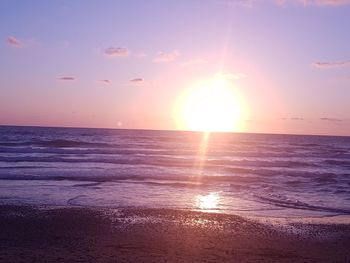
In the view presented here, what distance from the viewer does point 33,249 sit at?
30.9 ft

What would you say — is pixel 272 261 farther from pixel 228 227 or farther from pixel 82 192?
pixel 82 192

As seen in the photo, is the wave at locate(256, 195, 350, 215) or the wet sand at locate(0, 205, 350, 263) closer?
the wet sand at locate(0, 205, 350, 263)

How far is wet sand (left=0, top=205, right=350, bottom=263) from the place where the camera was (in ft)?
30.3

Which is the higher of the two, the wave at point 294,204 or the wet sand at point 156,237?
the wave at point 294,204

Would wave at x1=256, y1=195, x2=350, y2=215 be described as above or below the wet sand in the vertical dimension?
above

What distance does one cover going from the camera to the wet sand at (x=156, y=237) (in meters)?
9.24

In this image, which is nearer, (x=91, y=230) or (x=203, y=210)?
(x=91, y=230)

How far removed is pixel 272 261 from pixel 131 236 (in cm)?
337

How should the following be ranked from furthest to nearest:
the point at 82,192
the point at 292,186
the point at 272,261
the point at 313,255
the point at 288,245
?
1. the point at 292,186
2. the point at 82,192
3. the point at 288,245
4. the point at 313,255
5. the point at 272,261

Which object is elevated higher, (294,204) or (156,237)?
(294,204)

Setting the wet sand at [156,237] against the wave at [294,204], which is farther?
the wave at [294,204]

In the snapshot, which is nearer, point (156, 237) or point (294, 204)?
point (156, 237)

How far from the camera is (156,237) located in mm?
10867

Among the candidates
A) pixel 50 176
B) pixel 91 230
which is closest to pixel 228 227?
pixel 91 230
